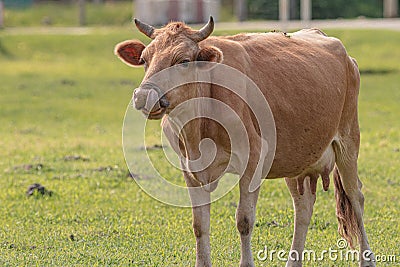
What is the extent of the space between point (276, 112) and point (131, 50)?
4.23ft

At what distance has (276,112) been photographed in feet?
→ 23.9

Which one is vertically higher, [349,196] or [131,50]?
[131,50]

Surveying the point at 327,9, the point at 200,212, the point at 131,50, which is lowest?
the point at 327,9

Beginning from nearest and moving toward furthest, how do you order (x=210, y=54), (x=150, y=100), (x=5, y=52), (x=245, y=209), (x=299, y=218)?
(x=150, y=100), (x=210, y=54), (x=245, y=209), (x=299, y=218), (x=5, y=52)

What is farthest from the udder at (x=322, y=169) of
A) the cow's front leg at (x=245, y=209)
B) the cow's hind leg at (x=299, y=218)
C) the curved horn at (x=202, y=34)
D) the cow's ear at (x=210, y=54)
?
the curved horn at (x=202, y=34)

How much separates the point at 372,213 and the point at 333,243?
143 cm

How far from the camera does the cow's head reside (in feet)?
20.9

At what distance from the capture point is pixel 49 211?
995cm

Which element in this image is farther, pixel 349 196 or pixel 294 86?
pixel 349 196

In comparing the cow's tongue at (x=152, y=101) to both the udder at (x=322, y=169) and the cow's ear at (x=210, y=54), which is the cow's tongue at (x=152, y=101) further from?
the udder at (x=322, y=169)

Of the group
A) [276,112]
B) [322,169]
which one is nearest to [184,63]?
[276,112]

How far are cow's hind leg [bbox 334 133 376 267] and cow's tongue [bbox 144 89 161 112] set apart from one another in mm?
2302

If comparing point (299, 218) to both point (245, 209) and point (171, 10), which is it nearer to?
point (245, 209)

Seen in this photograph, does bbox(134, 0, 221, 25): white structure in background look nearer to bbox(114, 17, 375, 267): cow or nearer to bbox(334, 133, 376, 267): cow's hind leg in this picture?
bbox(114, 17, 375, 267): cow
